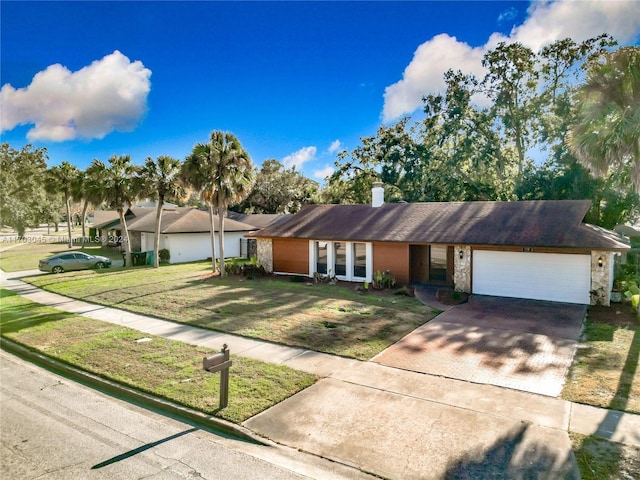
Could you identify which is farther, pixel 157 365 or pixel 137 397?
pixel 157 365

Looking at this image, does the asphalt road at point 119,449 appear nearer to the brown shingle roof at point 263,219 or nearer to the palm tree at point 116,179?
the palm tree at point 116,179

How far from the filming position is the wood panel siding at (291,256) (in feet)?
74.2

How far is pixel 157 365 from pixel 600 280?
624 inches

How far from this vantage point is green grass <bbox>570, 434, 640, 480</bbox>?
5.28 metres

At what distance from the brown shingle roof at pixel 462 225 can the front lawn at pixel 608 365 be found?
3.21 m

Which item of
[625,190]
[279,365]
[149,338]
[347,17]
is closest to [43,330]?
[149,338]

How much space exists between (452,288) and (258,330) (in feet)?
34.4

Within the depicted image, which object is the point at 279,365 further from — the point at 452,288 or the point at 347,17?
the point at 347,17

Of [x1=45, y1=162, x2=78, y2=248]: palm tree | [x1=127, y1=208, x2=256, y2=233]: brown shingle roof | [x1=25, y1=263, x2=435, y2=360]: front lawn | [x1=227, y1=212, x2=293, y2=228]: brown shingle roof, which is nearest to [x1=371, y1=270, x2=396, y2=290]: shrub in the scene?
[x1=25, y1=263, x2=435, y2=360]: front lawn

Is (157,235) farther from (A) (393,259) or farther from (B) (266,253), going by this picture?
(A) (393,259)

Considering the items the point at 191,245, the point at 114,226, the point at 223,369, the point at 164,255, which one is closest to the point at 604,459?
the point at 223,369

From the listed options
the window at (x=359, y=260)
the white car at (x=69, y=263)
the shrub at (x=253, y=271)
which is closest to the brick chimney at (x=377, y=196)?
the window at (x=359, y=260)

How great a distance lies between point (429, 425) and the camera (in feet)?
22.0

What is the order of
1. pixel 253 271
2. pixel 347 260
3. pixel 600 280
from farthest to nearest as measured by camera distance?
1. pixel 253 271
2. pixel 347 260
3. pixel 600 280
